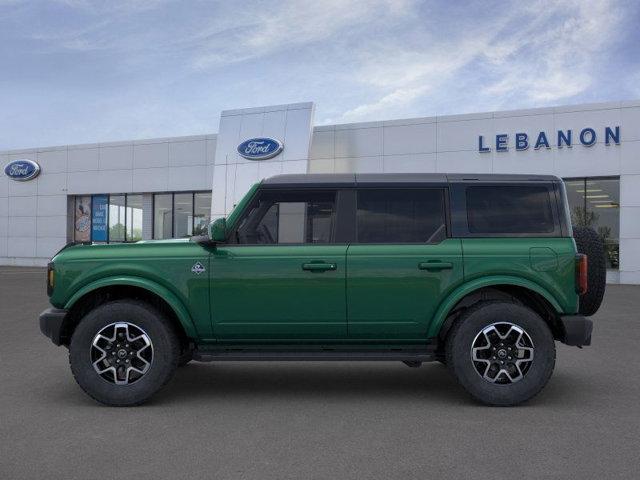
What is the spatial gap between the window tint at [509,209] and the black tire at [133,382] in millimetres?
2708

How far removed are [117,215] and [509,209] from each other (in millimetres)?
28328

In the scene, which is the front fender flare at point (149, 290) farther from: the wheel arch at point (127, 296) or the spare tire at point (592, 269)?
the spare tire at point (592, 269)

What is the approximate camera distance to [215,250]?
5277 mm

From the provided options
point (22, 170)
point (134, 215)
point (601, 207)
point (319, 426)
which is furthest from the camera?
Result: point (22, 170)

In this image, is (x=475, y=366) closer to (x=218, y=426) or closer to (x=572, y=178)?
(x=218, y=426)

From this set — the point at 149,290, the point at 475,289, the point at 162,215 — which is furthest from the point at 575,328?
the point at 162,215

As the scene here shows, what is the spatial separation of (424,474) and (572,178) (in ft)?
68.2

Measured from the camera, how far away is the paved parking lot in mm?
3703

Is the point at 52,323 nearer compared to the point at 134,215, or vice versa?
the point at 52,323

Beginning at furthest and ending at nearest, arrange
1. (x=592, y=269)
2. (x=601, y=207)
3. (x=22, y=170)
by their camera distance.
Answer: (x=22, y=170)
(x=601, y=207)
(x=592, y=269)

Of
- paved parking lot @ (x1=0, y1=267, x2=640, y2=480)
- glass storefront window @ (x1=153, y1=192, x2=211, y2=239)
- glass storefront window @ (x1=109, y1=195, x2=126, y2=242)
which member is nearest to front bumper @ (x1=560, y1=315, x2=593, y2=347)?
paved parking lot @ (x1=0, y1=267, x2=640, y2=480)

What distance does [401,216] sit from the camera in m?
5.39

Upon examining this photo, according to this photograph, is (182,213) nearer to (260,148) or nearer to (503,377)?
(260,148)

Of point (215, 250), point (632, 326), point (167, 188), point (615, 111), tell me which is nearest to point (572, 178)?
point (615, 111)
